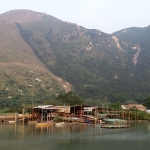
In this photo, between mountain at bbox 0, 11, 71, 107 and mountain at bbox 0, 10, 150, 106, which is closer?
mountain at bbox 0, 11, 71, 107

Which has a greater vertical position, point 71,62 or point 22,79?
point 71,62

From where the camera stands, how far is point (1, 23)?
138 m

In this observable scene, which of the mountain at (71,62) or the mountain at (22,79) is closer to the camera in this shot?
the mountain at (22,79)

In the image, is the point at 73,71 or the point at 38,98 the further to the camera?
the point at 73,71

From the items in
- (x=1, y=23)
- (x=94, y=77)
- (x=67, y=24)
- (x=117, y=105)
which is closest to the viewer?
(x=117, y=105)

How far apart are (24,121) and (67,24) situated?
119 metres

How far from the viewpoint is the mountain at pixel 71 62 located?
3531 inches

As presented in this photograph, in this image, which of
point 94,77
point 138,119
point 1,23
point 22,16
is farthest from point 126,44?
Result: point 138,119

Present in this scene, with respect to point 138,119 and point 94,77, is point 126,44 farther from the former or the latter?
point 138,119

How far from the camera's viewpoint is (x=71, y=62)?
119812 millimetres

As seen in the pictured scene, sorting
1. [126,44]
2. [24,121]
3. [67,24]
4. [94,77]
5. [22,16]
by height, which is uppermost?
[22,16]

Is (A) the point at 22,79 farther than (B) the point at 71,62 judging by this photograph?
No

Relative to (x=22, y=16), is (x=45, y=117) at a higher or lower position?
lower

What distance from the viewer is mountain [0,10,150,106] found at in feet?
294
